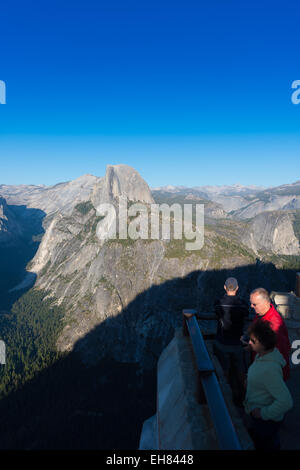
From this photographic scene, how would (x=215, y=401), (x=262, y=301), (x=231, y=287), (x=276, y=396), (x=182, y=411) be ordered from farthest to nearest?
(x=231, y=287), (x=262, y=301), (x=182, y=411), (x=276, y=396), (x=215, y=401)

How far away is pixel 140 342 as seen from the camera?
384 feet

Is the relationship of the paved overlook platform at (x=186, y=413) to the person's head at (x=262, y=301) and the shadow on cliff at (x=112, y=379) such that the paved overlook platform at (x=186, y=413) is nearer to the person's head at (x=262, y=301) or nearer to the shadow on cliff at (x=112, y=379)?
the person's head at (x=262, y=301)

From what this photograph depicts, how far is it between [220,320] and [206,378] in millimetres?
3356

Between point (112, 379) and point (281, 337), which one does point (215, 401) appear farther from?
point (112, 379)

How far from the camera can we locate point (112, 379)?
10475cm

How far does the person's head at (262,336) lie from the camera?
15.6 feet

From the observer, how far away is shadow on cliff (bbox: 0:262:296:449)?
77.3m

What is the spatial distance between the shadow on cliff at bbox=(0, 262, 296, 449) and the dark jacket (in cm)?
8651

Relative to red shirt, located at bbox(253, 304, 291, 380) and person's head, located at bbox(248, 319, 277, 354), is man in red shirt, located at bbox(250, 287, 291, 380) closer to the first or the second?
red shirt, located at bbox(253, 304, 291, 380)

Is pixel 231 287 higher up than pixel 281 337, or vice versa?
pixel 231 287

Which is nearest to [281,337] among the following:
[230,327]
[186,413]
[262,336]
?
[262,336]

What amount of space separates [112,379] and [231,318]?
11573 cm

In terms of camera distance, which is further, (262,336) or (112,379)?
(112,379)

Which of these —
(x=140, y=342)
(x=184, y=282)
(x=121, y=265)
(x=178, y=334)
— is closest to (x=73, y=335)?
(x=140, y=342)
